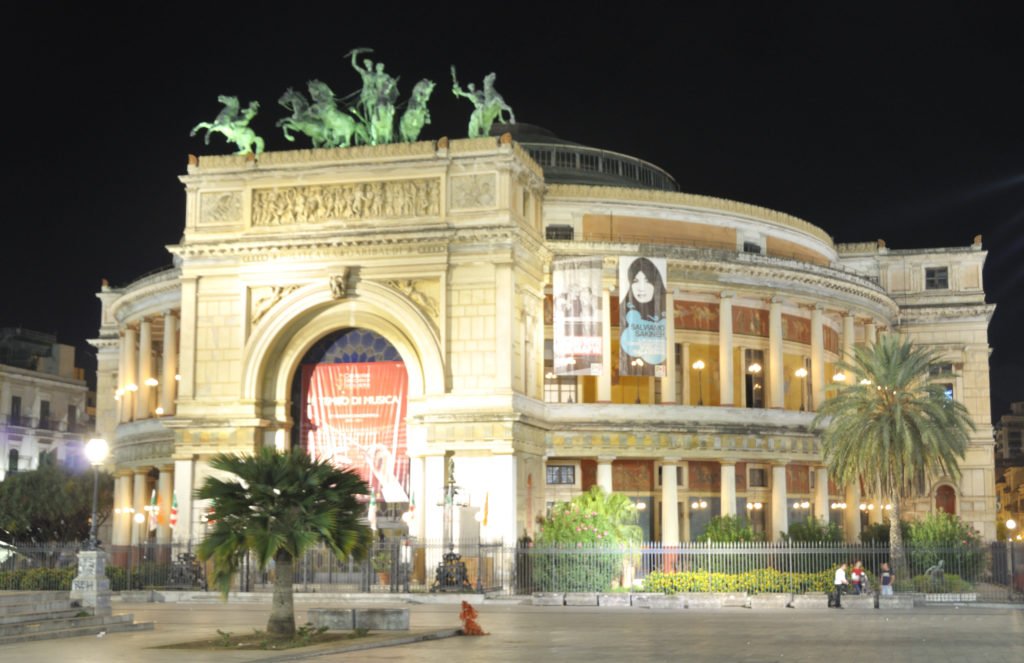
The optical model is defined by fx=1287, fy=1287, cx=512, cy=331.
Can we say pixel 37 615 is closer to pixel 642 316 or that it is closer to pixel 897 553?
pixel 897 553

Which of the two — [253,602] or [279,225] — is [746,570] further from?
[279,225]

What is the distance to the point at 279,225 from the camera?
56.2 metres

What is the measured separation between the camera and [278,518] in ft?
99.8

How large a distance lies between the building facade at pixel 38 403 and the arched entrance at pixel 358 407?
4444 cm

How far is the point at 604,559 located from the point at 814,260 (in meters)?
31.9

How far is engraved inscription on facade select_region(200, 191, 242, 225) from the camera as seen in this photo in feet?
187

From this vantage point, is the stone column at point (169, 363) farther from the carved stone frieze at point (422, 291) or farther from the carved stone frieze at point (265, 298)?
the carved stone frieze at point (422, 291)

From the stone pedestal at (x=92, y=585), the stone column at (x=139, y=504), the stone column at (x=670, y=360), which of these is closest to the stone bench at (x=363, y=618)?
the stone pedestal at (x=92, y=585)

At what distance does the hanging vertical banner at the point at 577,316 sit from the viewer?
188ft

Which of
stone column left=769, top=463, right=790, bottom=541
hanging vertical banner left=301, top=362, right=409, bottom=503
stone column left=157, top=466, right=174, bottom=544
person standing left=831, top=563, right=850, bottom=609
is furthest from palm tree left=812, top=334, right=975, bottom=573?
stone column left=157, top=466, right=174, bottom=544

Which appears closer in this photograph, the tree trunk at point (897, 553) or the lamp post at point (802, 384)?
the tree trunk at point (897, 553)

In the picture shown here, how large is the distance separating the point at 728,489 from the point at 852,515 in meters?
9.36

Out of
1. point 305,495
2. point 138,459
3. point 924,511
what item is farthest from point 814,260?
point 305,495

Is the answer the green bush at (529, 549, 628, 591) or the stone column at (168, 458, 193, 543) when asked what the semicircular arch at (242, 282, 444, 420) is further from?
the green bush at (529, 549, 628, 591)
